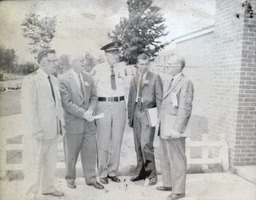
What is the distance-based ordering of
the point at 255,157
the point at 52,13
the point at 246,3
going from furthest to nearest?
the point at 255,157
the point at 246,3
the point at 52,13

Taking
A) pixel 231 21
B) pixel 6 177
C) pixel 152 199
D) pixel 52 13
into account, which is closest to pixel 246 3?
pixel 231 21

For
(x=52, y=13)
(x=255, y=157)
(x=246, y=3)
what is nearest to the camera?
(x=52, y=13)

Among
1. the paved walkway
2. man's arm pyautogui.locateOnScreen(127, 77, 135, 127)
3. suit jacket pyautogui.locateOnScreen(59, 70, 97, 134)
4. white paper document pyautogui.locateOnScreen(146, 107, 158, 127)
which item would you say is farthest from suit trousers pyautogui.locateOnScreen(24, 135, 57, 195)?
white paper document pyautogui.locateOnScreen(146, 107, 158, 127)

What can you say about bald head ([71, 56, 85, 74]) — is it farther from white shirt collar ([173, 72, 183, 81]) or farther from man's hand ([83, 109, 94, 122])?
white shirt collar ([173, 72, 183, 81])

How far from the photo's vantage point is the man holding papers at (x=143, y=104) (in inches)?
122

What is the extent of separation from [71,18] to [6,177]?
6.74ft

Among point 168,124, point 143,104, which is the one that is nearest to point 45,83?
point 143,104

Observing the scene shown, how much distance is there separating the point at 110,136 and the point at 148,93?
0.70 metres

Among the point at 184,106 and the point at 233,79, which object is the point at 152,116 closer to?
the point at 184,106

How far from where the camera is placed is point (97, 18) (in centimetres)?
302

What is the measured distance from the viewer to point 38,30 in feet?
9.77

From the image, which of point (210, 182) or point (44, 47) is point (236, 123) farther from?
point (44, 47)

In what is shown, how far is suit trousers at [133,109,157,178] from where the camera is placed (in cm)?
312

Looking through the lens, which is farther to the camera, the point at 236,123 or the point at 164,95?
the point at 236,123
